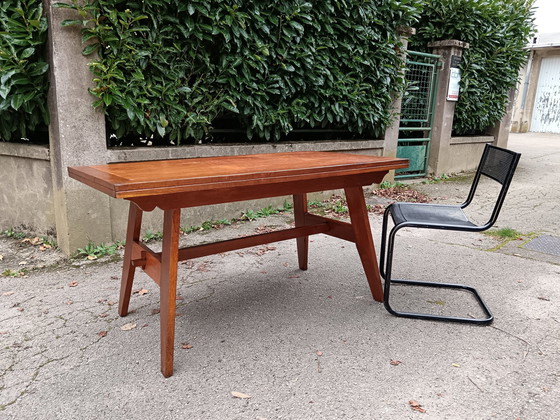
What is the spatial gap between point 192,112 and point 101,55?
34.9 inches

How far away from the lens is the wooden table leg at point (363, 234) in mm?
2732

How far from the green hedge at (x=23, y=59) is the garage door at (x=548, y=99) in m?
22.0

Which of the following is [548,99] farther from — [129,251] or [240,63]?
[129,251]

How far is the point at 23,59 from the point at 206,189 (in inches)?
89.3

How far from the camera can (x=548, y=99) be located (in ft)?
65.6

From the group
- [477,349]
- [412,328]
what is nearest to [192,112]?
[412,328]

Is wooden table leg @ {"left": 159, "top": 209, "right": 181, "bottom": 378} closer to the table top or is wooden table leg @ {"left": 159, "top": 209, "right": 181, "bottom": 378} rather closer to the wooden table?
the wooden table

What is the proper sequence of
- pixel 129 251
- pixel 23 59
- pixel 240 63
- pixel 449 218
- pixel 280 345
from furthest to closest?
pixel 240 63
pixel 23 59
pixel 449 218
pixel 129 251
pixel 280 345

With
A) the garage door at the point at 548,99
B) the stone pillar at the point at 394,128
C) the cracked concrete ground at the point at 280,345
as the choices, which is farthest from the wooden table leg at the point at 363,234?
the garage door at the point at 548,99

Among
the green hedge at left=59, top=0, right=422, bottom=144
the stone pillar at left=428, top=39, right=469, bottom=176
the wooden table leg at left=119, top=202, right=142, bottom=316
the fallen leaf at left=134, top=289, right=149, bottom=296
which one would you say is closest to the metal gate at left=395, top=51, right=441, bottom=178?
the stone pillar at left=428, top=39, right=469, bottom=176

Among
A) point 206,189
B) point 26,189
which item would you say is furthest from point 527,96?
point 206,189

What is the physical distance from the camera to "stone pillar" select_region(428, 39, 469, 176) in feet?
22.7

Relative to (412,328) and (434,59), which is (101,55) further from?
(434,59)

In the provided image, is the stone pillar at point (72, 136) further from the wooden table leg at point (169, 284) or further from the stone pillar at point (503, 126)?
the stone pillar at point (503, 126)
